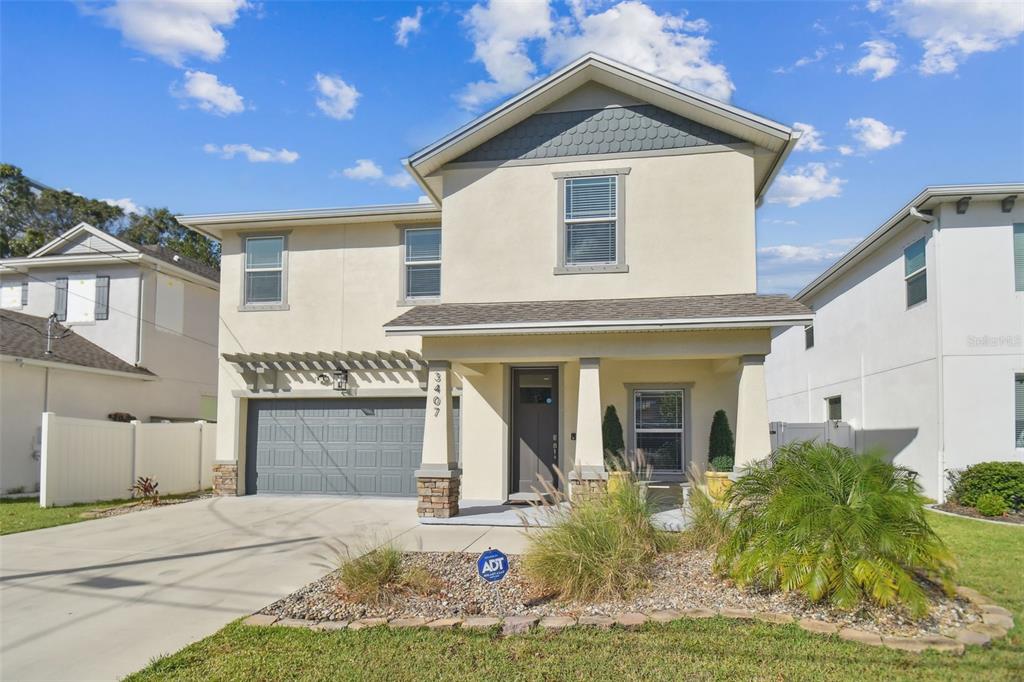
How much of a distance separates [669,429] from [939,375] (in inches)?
209

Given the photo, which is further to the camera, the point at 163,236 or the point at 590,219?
the point at 163,236

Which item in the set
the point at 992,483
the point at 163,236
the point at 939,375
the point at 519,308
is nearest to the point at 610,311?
the point at 519,308

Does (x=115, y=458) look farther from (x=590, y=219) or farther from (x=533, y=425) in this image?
(x=590, y=219)

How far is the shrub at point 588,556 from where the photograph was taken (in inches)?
253

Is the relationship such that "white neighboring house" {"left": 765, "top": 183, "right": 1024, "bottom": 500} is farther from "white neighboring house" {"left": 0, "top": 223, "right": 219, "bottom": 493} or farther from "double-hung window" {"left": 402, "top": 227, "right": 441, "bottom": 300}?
"white neighboring house" {"left": 0, "top": 223, "right": 219, "bottom": 493}

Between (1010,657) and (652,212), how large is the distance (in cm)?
862

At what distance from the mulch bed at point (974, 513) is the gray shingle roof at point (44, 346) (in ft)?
62.4

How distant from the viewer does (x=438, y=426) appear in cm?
1158

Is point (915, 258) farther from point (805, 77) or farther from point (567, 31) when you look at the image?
point (567, 31)

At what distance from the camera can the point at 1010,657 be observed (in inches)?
200

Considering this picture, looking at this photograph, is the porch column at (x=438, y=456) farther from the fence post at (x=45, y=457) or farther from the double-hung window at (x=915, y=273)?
the double-hung window at (x=915, y=273)

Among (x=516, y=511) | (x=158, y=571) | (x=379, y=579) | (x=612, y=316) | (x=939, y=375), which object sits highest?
(x=612, y=316)

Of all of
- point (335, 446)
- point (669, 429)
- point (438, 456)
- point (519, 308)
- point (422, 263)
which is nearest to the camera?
point (438, 456)

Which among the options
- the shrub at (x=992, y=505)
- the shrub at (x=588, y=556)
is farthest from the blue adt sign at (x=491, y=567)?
the shrub at (x=992, y=505)
